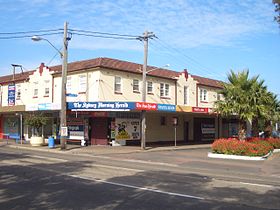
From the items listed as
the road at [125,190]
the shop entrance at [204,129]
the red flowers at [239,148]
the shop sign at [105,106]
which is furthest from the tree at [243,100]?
the shop entrance at [204,129]

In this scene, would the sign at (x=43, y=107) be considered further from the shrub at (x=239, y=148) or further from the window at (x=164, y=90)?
the shrub at (x=239, y=148)

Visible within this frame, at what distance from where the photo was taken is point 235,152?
23.2 meters

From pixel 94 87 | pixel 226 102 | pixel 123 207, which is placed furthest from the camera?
pixel 94 87

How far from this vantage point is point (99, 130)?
32.2 m

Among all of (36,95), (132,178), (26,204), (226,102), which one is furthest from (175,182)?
(36,95)

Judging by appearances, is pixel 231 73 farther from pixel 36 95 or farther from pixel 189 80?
pixel 36 95

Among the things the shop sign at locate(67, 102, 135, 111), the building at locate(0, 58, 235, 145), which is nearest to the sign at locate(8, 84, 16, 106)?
the building at locate(0, 58, 235, 145)

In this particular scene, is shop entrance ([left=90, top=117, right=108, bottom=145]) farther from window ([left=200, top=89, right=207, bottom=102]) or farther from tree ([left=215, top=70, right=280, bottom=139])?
window ([left=200, top=89, right=207, bottom=102])

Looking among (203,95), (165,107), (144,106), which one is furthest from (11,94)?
(203,95)

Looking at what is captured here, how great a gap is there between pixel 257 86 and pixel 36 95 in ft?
69.6

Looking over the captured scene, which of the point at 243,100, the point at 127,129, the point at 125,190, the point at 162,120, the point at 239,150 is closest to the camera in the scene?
the point at 125,190

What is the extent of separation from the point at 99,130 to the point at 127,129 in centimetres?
251

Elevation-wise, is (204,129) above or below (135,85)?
below

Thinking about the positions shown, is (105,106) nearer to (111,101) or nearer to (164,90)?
(111,101)
